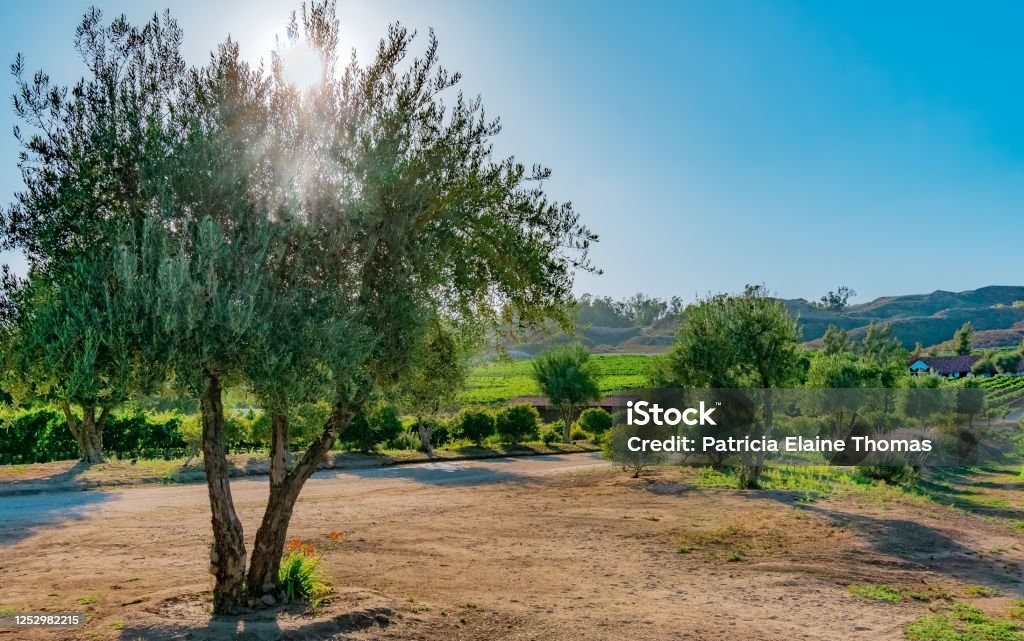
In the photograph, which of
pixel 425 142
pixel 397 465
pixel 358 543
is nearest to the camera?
pixel 425 142

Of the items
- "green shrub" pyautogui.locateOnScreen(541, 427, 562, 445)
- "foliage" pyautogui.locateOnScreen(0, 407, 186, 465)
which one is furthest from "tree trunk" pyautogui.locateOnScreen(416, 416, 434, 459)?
"green shrub" pyautogui.locateOnScreen(541, 427, 562, 445)

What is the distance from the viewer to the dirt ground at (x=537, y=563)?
9125 millimetres

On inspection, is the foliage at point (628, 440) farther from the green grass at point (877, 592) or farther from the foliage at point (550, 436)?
the foliage at point (550, 436)

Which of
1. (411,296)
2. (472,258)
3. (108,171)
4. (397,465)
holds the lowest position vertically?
(397,465)

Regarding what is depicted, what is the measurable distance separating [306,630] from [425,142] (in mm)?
6329

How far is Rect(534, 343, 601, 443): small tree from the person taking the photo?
165 feet

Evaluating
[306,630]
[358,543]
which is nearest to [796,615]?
[306,630]

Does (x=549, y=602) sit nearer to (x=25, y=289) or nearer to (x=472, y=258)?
(x=472, y=258)

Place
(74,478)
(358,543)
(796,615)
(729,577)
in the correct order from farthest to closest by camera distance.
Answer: (74,478) → (358,543) → (729,577) → (796,615)

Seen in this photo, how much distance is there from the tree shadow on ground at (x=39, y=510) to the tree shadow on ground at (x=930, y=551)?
59.6 feet

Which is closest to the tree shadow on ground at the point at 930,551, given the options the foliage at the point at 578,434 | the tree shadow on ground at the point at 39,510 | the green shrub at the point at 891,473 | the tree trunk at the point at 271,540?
the tree trunk at the point at 271,540

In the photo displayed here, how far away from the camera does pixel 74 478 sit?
24.6m

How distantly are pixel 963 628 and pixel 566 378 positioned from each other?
134ft

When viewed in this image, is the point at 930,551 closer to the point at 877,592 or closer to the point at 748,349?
the point at 877,592
